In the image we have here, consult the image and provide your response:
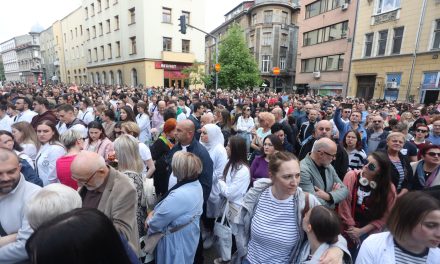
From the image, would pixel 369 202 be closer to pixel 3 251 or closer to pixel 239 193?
pixel 239 193

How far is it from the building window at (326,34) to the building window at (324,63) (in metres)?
1.86

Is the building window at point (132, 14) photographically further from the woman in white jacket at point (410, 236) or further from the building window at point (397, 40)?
the woman in white jacket at point (410, 236)

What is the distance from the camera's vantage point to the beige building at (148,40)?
26250mm

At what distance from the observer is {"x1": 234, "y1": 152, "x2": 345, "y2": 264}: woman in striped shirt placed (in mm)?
2234

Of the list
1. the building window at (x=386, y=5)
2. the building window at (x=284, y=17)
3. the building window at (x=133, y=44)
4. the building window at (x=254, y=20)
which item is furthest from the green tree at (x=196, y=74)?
the building window at (x=284, y=17)

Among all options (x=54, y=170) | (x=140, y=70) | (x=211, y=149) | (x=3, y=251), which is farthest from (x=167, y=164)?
(x=140, y=70)

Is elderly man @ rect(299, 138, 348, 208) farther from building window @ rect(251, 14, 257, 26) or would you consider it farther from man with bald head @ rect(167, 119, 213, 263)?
building window @ rect(251, 14, 257, 26)

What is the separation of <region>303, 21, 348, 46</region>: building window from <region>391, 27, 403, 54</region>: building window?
5.31 meters

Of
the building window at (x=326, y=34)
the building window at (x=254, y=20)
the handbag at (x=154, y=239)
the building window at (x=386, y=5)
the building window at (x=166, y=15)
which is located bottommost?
the handbag at (x=154, y=239)

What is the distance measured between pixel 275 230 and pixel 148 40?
2746 cm

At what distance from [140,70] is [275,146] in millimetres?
26576

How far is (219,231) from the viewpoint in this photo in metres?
3.35

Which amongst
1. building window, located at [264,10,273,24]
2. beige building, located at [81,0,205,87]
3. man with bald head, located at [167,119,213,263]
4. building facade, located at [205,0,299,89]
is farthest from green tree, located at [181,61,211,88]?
man with bald head, located at [167,119,213,263]

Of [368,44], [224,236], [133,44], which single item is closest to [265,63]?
[368,44]
